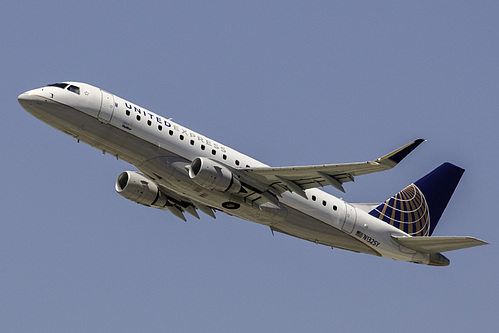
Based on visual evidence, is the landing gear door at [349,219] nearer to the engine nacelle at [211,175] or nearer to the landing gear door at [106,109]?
the engine nacelle at [211,175]

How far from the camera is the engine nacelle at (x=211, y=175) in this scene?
1524 inches

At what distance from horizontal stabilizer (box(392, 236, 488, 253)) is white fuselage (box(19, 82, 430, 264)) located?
3095 millimetres

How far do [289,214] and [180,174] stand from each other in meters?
6.62

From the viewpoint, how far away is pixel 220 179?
128 feet

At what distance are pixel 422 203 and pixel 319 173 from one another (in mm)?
13470

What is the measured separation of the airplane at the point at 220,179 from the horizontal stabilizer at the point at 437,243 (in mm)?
55

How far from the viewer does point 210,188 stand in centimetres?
3916

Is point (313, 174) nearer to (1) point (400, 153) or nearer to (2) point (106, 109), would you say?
(1) point (400, 153)

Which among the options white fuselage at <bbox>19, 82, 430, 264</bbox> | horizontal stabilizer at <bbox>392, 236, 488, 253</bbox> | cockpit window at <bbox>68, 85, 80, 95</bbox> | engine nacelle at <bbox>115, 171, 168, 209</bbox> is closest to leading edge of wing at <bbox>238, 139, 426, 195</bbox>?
white fuselage at <bbox>19, 82, 430, 264</bbox>

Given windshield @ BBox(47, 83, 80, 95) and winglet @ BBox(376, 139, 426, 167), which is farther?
windshield @ BBox(47, 83, 80, 95)

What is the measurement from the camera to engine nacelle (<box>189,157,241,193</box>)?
38.7 m

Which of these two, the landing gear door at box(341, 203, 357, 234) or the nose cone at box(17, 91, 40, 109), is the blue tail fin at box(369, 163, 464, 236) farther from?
the nose cone at box(17, 91, 40, 109)

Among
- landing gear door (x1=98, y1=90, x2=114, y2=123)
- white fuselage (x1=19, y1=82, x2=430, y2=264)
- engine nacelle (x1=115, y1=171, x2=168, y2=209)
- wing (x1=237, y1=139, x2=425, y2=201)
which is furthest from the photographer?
engine nacelle (x1=115, y1=171, x2=168, y2=209)

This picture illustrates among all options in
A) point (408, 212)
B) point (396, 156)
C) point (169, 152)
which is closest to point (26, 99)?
point (169, 152)
